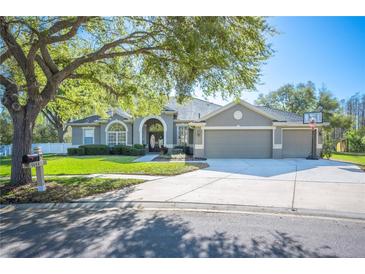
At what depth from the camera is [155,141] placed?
24.0 m

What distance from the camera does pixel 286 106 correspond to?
42.0 m

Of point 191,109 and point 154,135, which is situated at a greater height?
point 191,109

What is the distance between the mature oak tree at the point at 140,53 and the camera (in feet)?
20.2

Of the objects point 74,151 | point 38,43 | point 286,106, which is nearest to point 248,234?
point 38,43

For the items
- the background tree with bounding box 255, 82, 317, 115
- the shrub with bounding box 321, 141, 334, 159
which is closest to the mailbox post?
the shrub with bounding box 321, 141, 334, 159

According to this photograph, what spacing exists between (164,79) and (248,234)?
645 cm

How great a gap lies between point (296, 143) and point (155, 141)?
1311cm

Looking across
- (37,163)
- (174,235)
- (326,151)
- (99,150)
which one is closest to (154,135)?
(99,150)

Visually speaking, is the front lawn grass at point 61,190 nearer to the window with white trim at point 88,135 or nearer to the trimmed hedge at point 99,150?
the trimmed hedge at point 99,150

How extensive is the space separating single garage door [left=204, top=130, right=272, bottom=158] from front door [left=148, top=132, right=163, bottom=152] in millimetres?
7369

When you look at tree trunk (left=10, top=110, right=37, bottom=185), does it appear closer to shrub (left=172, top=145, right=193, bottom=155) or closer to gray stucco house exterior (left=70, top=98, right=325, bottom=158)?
gray stucco house exterior (left=70, top=98, right=325, bottom=158)

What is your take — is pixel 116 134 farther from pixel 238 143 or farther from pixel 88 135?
pixel 238 143
